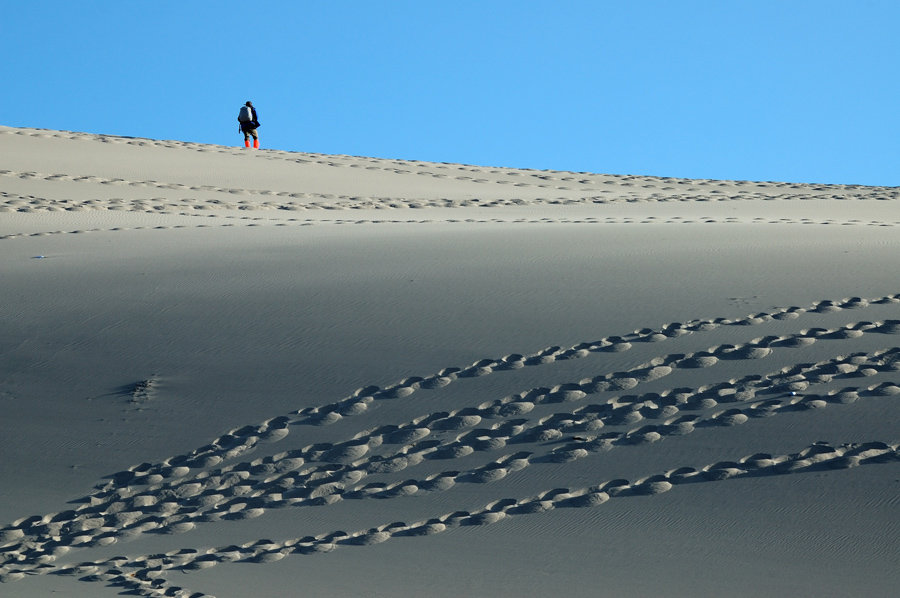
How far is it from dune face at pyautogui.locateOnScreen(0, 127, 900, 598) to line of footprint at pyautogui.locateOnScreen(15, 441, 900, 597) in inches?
0.6

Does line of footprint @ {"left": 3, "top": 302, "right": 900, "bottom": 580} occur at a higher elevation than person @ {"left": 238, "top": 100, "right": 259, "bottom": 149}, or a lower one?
lower

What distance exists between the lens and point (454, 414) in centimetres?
620

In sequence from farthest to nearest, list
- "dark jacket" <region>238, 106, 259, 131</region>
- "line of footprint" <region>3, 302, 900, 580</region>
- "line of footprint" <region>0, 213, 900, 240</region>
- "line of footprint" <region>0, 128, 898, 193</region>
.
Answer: "dark jacket" <region>238, 106, 259, 131</region> → "line of footprint" <region>0, 128, 898, 193</region> → "line of footprint" <region>0, 213, 900, 240</region> → "line of footprint" <region>3, 302, 900, 580</region>

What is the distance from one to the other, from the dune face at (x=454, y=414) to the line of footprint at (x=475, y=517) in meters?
0.01

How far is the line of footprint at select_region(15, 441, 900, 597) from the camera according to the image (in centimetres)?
484

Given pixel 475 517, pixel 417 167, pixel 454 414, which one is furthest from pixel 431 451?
pixel 417 167

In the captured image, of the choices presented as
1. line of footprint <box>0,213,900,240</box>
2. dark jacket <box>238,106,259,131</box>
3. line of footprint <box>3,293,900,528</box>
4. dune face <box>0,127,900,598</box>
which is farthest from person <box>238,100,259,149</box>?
line of footprint <box>3,293,900,528</box>

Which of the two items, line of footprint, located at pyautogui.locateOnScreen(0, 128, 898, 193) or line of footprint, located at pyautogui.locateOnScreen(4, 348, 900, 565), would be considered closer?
line of footprint, located at pyautogui.locateOnScreen(4, 348, 900, 565)

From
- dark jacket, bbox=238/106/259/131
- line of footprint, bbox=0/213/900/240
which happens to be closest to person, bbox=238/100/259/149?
dark jacket, bbox=238/106/259/131

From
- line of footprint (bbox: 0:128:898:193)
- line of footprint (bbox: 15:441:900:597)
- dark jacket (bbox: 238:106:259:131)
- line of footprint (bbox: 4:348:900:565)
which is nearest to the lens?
line of footprint (bbox: 15:441:900:597)

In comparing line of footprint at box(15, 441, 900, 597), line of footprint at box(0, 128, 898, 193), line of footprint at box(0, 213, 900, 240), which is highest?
line of footprint at box(0, 128, 898, 193)

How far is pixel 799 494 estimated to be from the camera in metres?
5.30

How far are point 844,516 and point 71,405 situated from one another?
4152 millimetres

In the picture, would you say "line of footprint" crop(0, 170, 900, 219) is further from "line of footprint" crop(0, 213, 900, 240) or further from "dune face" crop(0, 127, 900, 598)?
"dune face" crop(0, 127, 900, 598)
